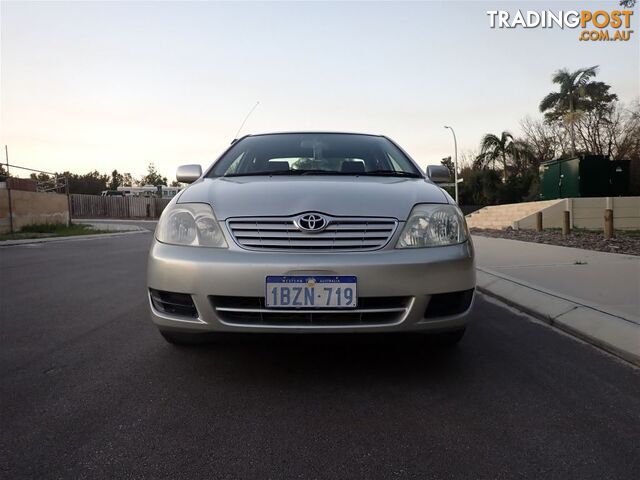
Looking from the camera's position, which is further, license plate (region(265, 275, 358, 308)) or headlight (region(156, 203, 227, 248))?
headlight (region(156, 203, 227, 248))

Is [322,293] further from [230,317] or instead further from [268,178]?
[268,178]

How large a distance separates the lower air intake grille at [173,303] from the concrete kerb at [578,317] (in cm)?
270

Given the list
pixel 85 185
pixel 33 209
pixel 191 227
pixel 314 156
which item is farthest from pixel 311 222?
pixel 85 185

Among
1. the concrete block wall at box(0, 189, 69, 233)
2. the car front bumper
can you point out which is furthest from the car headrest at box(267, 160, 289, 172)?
the concrete block wall at box(0, 189, 69, 233)

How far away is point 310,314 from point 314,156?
6.18 ft

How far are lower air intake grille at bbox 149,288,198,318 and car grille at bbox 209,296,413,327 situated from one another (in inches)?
6.0

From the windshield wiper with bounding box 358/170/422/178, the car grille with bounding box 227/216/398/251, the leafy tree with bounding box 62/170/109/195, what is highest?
the leafy tree with bounding box 62/170/109/195

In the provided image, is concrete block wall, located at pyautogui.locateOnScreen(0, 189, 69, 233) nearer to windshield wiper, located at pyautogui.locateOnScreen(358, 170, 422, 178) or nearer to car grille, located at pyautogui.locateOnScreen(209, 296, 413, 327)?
windshield wiper, located at pyautogui.locateOnScreen(358, 170, 422, 178)

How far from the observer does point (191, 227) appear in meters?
2.74

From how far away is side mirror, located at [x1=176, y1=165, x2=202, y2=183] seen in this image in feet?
12.9

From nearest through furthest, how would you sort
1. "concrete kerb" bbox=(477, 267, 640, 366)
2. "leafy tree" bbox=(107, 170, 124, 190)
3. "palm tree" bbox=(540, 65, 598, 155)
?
"concrete kerb" bbox=(477, 267, 640, 366) < "palm tree" bbox=(540, 65, 598, 155) < "leafy tree" bbox=(107, 170, 124, 190)

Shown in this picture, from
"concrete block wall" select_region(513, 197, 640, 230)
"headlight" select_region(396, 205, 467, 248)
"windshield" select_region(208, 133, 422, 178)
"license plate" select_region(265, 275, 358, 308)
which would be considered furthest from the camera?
"concrete block wall" select_region(513, 197, 640, 230)

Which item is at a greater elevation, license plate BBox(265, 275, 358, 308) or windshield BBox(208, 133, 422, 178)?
windshield BBox(208, 133, 422, 178)

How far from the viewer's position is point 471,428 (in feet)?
7.05
